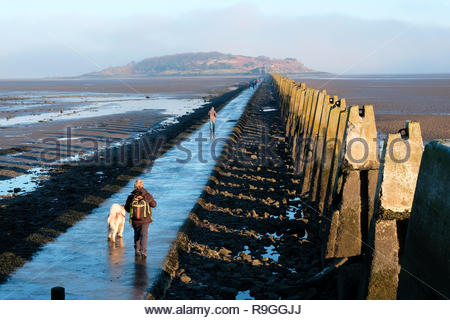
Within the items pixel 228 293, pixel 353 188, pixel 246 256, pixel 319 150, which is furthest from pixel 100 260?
pixel 319 150

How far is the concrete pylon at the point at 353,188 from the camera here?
8508mm

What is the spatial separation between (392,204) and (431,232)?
1336 millimetres

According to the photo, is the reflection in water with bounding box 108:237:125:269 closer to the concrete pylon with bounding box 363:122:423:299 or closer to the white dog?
the white dog

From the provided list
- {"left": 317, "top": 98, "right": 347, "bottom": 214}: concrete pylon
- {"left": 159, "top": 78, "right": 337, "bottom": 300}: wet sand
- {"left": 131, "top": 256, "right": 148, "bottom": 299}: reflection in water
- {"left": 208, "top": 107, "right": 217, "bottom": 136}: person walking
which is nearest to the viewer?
{"left": 131, "top": 256, "right": 148, "bottom": 299}: reflection in water

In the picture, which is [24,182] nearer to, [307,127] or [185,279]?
[307,127]

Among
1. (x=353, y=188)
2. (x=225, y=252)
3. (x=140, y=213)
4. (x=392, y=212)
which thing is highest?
(x=392, y=212)

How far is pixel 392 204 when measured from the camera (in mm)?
6582

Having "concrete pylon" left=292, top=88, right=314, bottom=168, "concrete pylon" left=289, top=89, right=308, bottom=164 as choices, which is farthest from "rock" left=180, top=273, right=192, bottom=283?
"concrete pylon" left=289, top=89, right=308, bottom=164

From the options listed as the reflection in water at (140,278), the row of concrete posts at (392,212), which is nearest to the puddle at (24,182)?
the reflection in water at (140,278)

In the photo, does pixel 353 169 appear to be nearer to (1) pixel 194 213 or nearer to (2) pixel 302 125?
(1) pixel 194 213

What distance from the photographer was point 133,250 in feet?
28.9

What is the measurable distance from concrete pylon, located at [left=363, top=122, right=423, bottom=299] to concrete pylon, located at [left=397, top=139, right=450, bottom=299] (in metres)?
0.63

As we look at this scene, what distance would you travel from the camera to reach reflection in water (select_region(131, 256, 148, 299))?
23.0 feet

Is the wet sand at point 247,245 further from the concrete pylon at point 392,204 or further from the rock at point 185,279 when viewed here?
the concrete pylon at point 392,204
